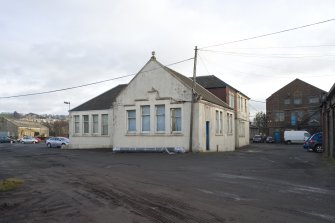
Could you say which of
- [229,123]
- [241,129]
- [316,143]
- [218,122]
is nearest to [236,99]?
[241,129]

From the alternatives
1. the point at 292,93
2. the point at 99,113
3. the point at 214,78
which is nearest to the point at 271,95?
the point at 292,93

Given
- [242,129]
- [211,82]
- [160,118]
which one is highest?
[211,82]

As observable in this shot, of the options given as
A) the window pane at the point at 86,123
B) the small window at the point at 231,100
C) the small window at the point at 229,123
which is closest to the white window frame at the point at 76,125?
the window pane at the point at 86,123

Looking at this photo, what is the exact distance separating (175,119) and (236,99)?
17.7 meters

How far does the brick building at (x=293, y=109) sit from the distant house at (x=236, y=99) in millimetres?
23539

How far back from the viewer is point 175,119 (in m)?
29.8

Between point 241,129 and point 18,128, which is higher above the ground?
point 18,128

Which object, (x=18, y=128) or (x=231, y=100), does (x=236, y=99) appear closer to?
(x=231, y=100)

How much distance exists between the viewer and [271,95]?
75875 millimetres

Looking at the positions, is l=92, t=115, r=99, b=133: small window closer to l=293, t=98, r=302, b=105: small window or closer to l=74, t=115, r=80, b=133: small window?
l=74, t=115, r=80, b=133: small window

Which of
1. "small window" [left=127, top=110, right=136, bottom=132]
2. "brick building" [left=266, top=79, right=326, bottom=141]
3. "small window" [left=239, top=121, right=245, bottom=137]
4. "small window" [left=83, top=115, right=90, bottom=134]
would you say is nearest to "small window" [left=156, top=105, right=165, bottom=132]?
"small window" [left=127, top=110, right=136, bottom=132]

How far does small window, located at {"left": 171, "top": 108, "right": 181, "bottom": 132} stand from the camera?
29.6 metres

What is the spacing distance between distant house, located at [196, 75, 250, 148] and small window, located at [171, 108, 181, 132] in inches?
463

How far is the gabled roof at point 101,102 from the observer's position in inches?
1512
